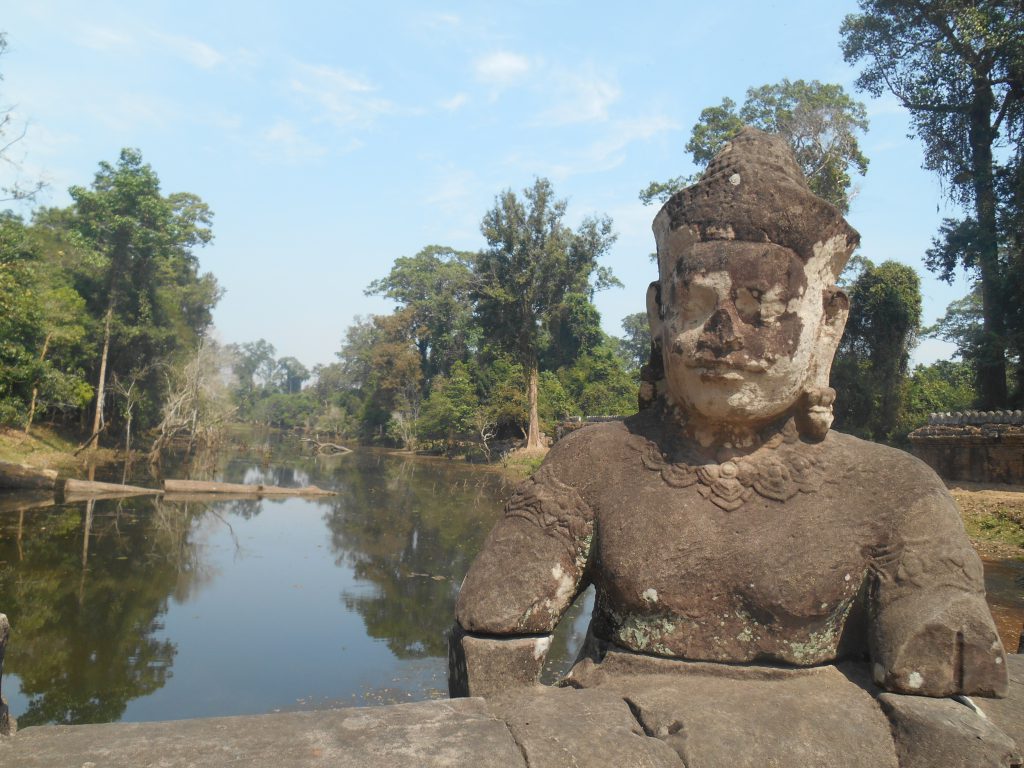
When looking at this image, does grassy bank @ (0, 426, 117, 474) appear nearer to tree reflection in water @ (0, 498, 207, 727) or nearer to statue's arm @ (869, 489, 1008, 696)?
tree reflection in water @ (0, 498, 207, 727)

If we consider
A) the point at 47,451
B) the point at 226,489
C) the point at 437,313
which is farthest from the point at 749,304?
the point at 437,313

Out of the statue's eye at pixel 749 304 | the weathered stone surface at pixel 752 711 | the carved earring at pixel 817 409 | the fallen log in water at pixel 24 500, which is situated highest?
the statue's eye at pixel 749 304

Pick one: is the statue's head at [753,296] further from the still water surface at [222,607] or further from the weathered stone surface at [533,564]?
the still water surface at [222,607]

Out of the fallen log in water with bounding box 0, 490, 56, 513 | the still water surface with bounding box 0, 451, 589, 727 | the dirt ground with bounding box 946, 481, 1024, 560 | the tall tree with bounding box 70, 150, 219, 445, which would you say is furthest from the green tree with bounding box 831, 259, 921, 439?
the tall tree with bounding box 70, 150, 219, 445

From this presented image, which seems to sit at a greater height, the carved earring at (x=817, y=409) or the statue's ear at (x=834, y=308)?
the statue's ear at (x=834, y=308)

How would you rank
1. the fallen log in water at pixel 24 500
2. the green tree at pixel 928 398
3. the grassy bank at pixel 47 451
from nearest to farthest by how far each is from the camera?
the fallen log in water at pixel 24 500 < the green tree at pixel 928 398 < the grassy bank at pixel 47 451

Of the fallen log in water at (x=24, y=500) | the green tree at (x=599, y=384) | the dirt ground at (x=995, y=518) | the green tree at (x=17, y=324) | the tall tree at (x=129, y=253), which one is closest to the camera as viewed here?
the dirt ground at (x=995, y=518)

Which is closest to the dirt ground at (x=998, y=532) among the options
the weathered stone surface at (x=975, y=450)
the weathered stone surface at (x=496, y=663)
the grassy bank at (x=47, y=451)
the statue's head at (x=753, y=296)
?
the weathered stone surface at (x=975, y=450)

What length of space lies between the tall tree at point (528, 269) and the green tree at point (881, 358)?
13.8 meters

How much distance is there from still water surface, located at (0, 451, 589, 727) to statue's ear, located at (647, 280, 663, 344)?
15.6ft

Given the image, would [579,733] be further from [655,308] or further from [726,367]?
[655,308]

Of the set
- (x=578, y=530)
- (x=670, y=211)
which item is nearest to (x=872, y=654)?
(x=578, y=530)

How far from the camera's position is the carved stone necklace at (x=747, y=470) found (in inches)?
95.8

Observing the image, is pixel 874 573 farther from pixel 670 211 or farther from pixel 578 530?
pixel 670 211
